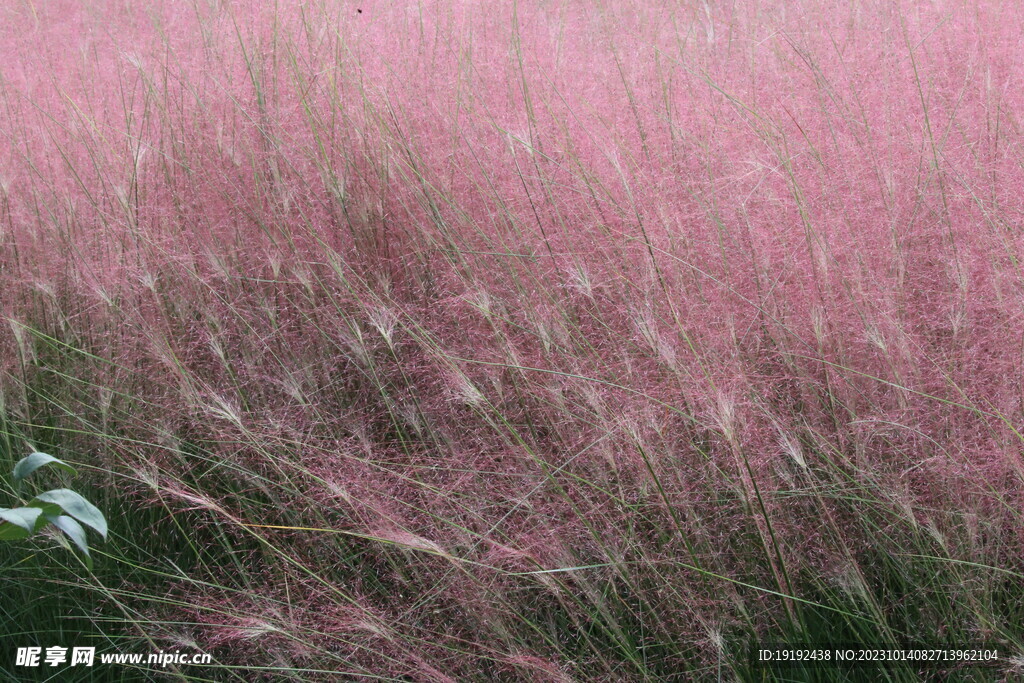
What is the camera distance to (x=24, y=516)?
605mm

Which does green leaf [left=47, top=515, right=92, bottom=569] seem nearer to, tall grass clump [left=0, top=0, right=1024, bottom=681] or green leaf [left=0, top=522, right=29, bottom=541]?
green leaf [left=0, top=522, right=29, bottom=541]

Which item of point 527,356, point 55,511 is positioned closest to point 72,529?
point 55,511

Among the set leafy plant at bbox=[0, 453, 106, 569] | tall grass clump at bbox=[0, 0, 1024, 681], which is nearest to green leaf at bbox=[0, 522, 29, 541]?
leafy plant at bbox=[0, 453, 106, 569]

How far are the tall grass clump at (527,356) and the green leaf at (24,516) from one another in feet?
1.45

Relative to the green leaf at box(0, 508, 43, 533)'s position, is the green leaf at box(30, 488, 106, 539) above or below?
below

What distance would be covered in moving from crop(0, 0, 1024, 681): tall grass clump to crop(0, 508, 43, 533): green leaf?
0.44 metres

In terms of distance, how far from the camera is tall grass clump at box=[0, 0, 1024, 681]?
1067mm

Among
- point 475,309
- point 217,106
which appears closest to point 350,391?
point 475,309

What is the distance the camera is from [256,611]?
1.13 meters

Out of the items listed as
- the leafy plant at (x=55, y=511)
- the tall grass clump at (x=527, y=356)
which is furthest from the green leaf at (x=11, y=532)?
the tall grass clump at (x=527, y=356)

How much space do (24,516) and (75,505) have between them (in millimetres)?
74

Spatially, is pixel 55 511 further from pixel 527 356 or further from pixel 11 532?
pixel 527 356

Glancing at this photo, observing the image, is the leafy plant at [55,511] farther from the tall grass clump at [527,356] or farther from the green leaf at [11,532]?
the tall grass clump at [527,356]

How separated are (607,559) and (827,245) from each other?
0.67m
